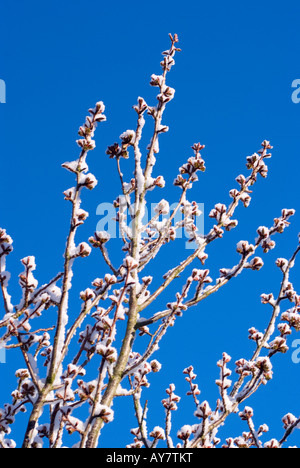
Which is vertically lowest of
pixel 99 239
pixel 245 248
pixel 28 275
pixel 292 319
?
pixel 292 319

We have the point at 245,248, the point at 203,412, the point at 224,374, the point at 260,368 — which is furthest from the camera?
the point at 245,248

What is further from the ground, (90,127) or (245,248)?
(90,127)

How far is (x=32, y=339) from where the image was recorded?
3.42m

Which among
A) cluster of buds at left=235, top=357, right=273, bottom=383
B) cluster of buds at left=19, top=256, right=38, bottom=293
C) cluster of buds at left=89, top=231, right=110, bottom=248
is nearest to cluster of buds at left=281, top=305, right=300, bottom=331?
cluster of buds at left=235, top=357, right=273, bottom=383

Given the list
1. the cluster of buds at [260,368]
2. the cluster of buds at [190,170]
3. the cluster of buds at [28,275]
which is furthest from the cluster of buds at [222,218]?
the cluster of buds at [28,275]

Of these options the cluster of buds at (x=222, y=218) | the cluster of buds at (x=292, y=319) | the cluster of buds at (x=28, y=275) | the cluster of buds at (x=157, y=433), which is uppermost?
the cluster of buds at (x=222, y=218)

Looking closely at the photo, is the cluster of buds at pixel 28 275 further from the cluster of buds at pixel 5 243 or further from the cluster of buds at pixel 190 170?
the cluster of buds at pixel 190 170

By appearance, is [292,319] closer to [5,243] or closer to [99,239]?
[99,239]

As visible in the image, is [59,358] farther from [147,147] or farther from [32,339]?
[147,147]

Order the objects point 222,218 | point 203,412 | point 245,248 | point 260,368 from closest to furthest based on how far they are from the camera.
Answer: point 203,412 < point 260,368 < point 245,248 < point 222,218

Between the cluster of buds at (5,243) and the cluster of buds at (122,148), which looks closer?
the cluster of buds at (5,243)

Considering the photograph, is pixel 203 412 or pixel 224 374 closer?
pixel 203 412

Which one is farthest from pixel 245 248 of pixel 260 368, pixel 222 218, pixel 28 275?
pixel 28 275
